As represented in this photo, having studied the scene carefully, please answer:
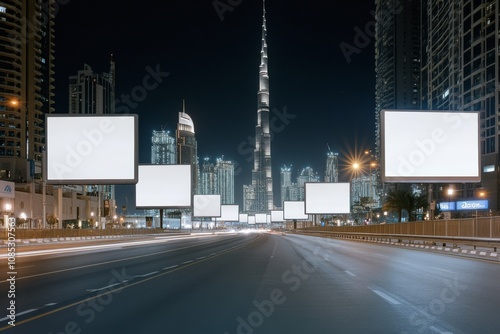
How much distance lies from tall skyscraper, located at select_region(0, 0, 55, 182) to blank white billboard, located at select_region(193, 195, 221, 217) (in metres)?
47.6

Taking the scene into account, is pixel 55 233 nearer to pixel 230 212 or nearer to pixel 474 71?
pixel 230 212

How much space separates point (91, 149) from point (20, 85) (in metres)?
129

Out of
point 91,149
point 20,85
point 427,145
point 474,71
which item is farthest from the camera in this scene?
point 20,85

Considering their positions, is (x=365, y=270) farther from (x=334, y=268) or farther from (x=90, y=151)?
(x=90, y=151)

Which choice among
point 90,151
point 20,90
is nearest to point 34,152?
point 20,90

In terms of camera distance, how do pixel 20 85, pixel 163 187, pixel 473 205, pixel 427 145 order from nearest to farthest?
pixel 427 145, pixel 163 187, pixel 473 205, pixel 20 85

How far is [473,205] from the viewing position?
112 metres

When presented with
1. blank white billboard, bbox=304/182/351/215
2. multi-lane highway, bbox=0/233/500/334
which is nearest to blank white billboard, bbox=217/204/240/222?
blank white billboard, bbox=304/182/351/215

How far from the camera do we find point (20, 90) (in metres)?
154

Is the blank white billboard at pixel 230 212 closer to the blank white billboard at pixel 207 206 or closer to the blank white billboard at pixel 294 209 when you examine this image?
the blank white billboard at pixel 294 209

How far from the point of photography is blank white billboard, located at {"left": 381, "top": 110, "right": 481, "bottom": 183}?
35.9 m

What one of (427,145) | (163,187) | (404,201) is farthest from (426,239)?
(404,201)

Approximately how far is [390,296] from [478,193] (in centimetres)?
10006

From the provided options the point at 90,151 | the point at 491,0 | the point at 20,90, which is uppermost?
the point at 491,0
